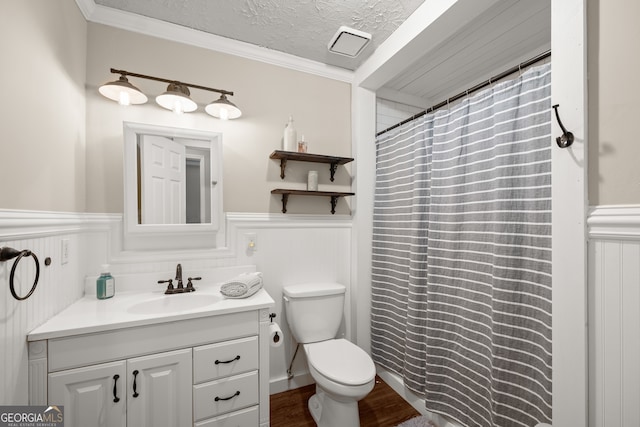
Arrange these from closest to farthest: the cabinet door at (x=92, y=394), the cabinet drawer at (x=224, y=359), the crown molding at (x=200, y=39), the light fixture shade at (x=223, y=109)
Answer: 1. the cabinet door at (x=92, y=394)
2. the cabinet drawer at (x=224, y=359)
3. the crown molding at (x=200, y=39)
4. the light fixture shade at (x=223, y=109)

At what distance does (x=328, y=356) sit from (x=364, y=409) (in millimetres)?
517

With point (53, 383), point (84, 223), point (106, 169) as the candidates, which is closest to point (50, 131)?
point (106, 169)

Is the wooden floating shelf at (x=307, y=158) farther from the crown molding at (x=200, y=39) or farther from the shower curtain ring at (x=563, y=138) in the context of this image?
the shower curtain ring at (x=563, y=138)

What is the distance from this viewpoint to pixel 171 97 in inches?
61.3

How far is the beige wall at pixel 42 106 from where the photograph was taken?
93 cm

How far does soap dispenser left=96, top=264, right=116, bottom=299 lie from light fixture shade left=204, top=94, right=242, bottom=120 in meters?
1.08

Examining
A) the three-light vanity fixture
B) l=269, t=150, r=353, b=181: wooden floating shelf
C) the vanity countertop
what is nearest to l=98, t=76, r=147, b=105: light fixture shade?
the three-light vanity fixture

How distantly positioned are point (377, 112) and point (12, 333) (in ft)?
8.27

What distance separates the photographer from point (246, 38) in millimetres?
1788

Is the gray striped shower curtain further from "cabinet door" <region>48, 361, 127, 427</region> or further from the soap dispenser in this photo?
the soap dispenser

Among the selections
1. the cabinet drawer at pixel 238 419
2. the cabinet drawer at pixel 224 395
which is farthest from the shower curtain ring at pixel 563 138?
the cabinet drawer at pixel 238 419

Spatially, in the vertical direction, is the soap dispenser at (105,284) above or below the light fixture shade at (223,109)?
below

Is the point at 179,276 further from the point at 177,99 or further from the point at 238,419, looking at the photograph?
the point at 177,99

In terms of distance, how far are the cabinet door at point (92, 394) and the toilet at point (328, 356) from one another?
903 millimetres
